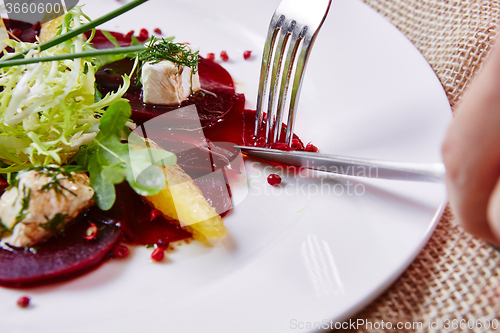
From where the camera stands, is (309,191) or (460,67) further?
(460,67)

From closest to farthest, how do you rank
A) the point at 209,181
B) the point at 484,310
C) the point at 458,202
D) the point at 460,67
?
the point at 458,202 < the point at 484,310 < the point at 209,181 < the point at 460,67

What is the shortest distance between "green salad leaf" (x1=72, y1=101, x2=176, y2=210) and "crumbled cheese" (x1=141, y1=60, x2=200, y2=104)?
0.59 m

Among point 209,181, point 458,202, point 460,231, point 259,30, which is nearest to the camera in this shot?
point 458,202

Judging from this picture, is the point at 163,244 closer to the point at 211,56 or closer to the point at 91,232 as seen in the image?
the point at 91,232

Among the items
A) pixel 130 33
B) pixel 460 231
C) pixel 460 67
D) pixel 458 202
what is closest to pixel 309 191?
pixel 460 231

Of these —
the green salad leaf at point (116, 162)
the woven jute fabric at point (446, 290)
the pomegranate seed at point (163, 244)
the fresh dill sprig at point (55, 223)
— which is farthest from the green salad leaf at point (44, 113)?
the woven jute fabric at point (446, 290)

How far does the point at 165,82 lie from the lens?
2.73 metres

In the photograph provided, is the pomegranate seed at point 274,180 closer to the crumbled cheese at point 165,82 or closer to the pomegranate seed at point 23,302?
the crumbled cheese at point 165,82

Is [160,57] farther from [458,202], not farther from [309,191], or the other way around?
[458,202]

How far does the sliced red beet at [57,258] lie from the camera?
74.1 inches

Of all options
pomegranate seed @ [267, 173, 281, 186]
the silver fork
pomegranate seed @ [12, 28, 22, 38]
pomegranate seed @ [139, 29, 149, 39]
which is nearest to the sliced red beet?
pomegranate seed @ [267, 173, 281, 186]

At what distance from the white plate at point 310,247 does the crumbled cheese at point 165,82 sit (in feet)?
2.40

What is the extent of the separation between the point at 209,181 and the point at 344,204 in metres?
0.74

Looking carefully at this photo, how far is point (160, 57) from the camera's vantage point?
2738 mm
